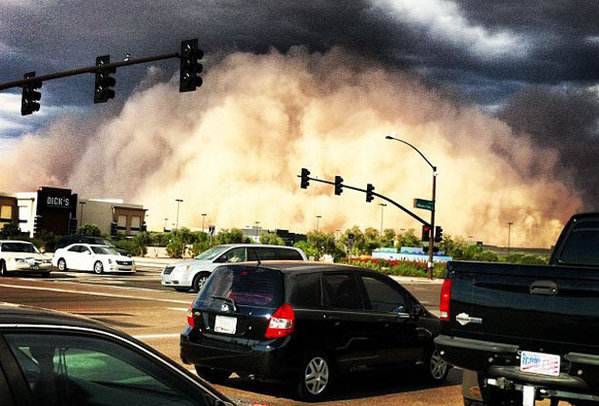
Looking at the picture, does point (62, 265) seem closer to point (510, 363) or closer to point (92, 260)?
point (92, 260)

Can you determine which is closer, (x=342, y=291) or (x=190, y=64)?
(x=342, y=291)

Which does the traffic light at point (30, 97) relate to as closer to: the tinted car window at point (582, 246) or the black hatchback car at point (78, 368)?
the tinted car window at point (582, 246)

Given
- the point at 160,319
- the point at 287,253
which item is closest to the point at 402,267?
the point at 287,253

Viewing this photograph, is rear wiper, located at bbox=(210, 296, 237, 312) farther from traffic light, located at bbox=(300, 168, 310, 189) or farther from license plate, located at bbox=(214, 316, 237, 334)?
traffic light, located at bbox=(300, 168, 310, 189)

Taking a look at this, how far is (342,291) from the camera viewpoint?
375 inches

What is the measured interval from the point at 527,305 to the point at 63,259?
114ft

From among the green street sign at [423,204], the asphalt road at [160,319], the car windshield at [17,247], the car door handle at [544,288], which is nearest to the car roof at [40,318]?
the asphalt road at [160,319]

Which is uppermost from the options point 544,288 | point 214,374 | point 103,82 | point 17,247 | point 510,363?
point 103,82

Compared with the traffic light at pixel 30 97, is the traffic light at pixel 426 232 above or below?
below

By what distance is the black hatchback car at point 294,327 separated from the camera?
8.73 metres

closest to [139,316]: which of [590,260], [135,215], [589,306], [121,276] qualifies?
[590,260]

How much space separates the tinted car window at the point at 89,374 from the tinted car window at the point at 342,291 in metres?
5.81

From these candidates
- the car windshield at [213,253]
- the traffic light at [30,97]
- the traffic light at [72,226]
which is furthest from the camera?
the traffic light at [72,226]

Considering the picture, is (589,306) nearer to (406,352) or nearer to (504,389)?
(504,389)
